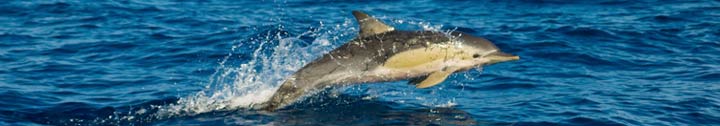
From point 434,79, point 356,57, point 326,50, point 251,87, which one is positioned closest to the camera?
point 434,79

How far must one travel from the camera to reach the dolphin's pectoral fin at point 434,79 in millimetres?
13820

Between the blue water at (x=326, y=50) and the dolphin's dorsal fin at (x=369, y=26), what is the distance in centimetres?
72

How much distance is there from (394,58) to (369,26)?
456 millimetres

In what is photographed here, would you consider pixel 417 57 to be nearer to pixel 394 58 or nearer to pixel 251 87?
pixel 394 58

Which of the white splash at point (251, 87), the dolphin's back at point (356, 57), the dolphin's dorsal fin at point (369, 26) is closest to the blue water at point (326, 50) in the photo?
the white splash at point (251, 87)

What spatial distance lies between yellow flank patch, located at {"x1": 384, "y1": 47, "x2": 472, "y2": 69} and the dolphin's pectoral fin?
16 cm

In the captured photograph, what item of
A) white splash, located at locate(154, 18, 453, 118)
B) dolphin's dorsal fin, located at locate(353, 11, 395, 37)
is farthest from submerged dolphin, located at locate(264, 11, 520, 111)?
white splash, located at locate(154, 18, 453, 118)

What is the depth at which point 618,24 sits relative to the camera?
23.5 m

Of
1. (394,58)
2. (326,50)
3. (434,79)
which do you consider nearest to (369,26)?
(394,58)

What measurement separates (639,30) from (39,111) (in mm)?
11440

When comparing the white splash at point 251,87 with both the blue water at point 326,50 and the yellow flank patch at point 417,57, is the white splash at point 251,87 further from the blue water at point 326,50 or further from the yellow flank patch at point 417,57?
the yellow flank patch at point 417,57

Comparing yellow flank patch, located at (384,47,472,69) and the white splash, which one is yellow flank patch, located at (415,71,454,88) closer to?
yellow flank patch, located at (384,47,472,69)

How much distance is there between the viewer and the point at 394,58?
45.7 feet

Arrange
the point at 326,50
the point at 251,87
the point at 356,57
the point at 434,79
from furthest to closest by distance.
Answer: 1. the point at 326,50
2. the point at 251,87
3. the point at 356,57
4. the point at 434,79
